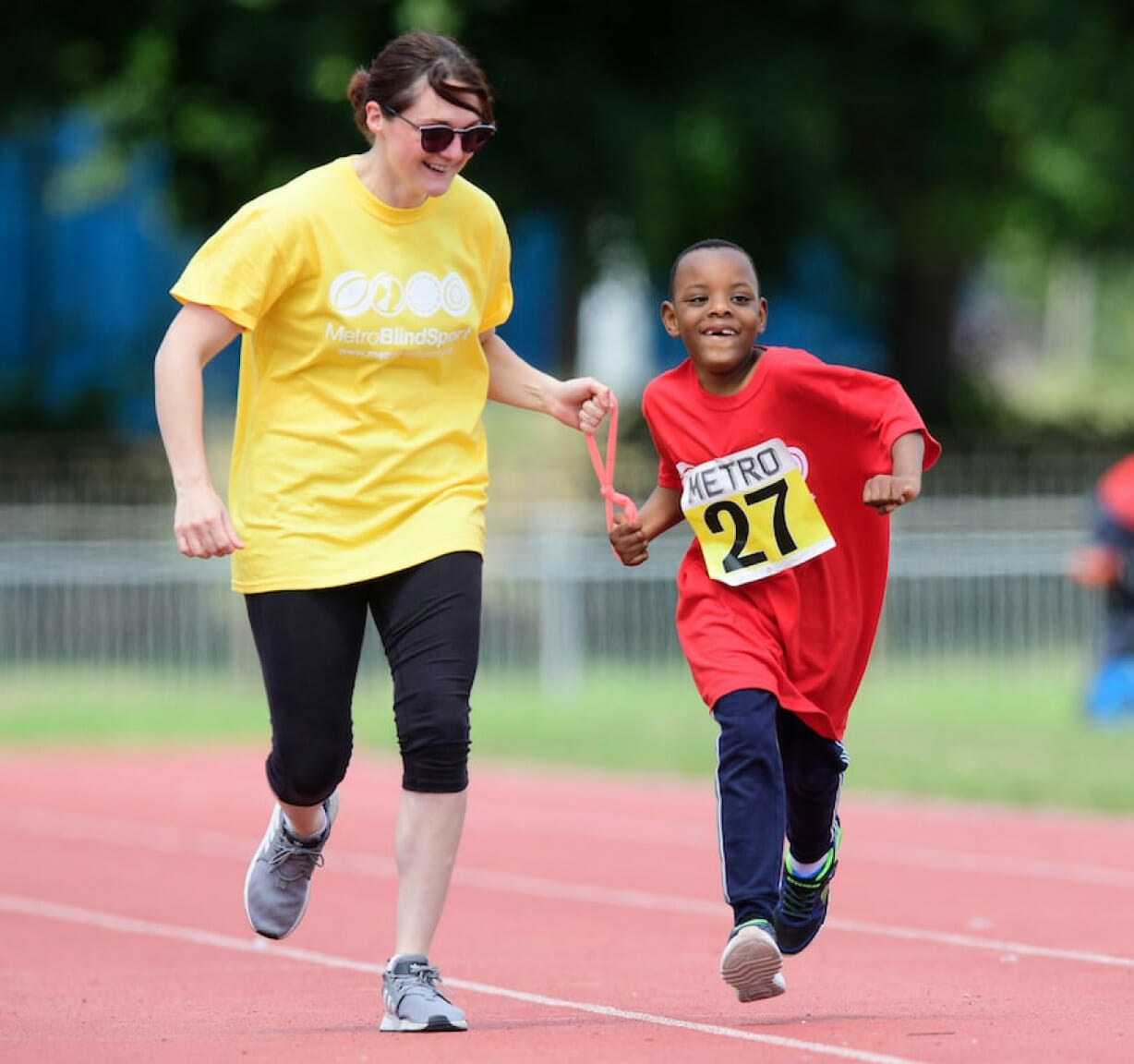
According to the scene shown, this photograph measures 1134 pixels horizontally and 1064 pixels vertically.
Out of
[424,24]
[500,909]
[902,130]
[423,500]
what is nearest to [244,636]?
[424,24]

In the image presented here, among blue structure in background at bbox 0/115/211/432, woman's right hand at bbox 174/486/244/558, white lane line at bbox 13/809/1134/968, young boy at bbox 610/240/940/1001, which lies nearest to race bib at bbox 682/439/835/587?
young boy at bbox 610/240/940/1001

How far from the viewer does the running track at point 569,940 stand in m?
6.12

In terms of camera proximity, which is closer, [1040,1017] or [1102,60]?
[1040,1017]

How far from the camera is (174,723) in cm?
1917

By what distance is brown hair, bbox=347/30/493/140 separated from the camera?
6.34 m

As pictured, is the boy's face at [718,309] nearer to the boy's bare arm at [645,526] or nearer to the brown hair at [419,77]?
the boy's bare arm at [645,526]

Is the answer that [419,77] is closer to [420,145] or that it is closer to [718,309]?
[420,145]

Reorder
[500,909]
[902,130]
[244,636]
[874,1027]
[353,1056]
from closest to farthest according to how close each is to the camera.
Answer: [353,1056], [874,1027], [500,909], [244,636], [902,130]

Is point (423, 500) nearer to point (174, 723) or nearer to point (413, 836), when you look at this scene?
point (413, 836)

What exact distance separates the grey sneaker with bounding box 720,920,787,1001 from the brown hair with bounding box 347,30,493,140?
6.72 ft

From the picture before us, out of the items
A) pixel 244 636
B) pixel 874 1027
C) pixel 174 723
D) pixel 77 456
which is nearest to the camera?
pixel 874 1027

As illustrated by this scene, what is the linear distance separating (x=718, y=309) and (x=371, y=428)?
2.92 ft

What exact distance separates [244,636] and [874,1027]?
15.5 meters

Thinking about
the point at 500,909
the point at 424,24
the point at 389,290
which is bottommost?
the point at 500,909
